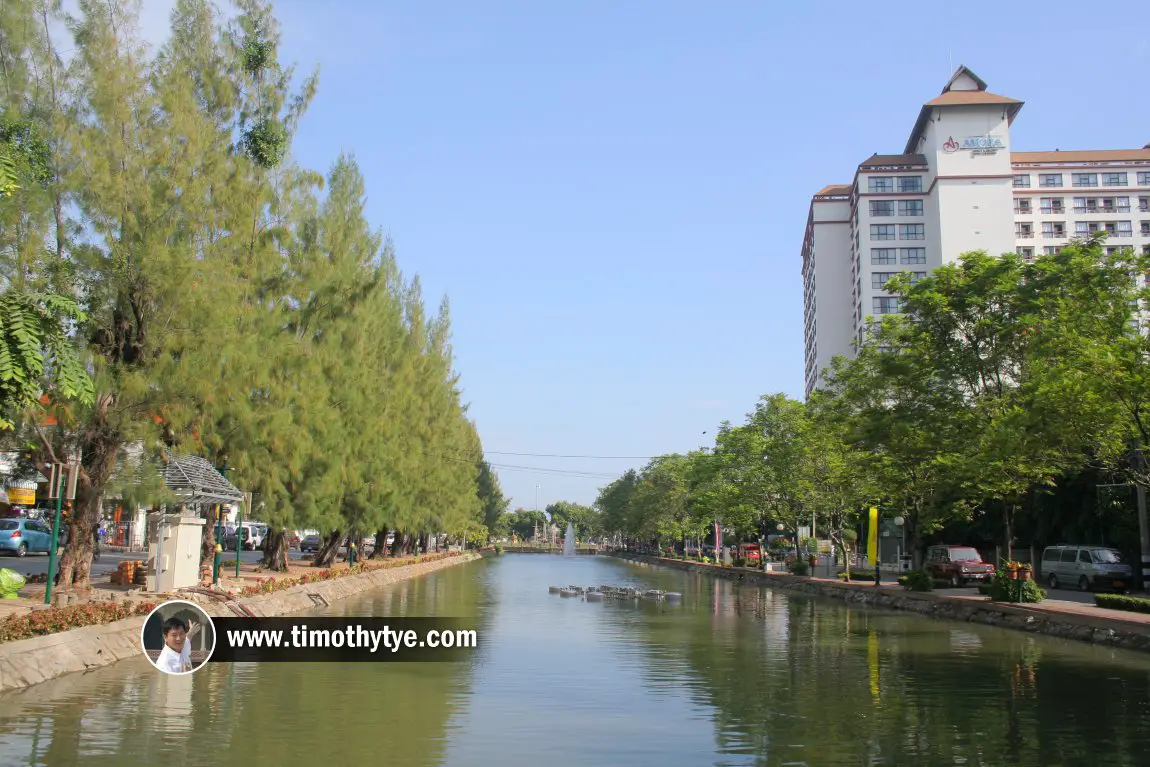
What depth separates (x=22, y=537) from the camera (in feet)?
135

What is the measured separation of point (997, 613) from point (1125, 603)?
319 centimetres

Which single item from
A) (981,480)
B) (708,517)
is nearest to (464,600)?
(981,480)

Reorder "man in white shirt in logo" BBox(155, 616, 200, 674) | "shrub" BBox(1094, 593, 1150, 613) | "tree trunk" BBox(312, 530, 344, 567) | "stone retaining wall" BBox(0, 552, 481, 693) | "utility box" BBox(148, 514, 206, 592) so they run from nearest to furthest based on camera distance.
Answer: "stone retaining wall" BBox(0, 552, 481, 693) → "man in white shirt in logo" BBox(155, 616, 200, 674) → "utility box" BBox(148, 514, 206, 592) → "shrub" BBox(1094, 593, 1150, 613) → "tree trunk" BBox(312, 530, 344, 567)

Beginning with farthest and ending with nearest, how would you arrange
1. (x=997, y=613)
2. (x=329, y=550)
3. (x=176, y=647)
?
(x=329, y=550), (x=997, y=613), (x=176, y=647)

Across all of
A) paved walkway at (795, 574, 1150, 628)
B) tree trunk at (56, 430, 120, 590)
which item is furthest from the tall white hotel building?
tree trunk at (56, 430, 120, 590)

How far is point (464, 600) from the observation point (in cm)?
3462

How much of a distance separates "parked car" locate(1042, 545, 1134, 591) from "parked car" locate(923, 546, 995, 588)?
8.02ft

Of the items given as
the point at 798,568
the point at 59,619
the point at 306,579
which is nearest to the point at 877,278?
the point at 798,568

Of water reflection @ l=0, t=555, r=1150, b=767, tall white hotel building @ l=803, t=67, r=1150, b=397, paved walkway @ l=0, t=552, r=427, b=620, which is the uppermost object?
tall white hotel building @ l=803, t=67, r=1150, b=397

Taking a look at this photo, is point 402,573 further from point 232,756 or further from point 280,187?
point 232,756

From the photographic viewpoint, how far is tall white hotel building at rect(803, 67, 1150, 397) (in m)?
96.9

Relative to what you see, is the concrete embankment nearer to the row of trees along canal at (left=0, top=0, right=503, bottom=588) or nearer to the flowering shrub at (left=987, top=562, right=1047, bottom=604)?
the flowering shrub at (left=987, top=562, right=1047, bottom=604)

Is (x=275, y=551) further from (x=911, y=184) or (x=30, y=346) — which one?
(x=911, y=184)

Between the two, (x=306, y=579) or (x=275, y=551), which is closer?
(x=306, y=579)
